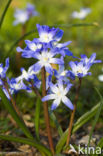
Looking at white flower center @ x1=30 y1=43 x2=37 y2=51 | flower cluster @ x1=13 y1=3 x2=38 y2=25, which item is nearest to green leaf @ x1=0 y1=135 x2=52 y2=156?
white flower center @ x1=30 y1=43 x2=37 y2=51

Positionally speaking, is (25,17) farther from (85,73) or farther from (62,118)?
(85,73)

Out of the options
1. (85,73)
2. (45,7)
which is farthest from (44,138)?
(45,7)

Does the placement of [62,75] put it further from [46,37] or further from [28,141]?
[28,141]

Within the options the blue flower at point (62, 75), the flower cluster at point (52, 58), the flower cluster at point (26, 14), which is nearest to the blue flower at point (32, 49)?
the flower cluster at point (52, 58)

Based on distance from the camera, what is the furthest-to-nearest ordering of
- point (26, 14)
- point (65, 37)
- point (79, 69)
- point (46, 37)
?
point (65, 37) → point (26, 14) → point (79, 69) → point (46, 37)

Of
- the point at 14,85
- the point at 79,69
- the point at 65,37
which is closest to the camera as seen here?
the point at 79,69

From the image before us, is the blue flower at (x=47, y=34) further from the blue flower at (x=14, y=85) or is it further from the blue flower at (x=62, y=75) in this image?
the blue flower at (x=14, y=85)

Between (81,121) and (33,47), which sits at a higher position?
(33,47)

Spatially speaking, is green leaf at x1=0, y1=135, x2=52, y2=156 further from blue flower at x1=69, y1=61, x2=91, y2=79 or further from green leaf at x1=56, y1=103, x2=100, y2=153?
blue flower at x1=69, y1=61, x2=91, y2=79

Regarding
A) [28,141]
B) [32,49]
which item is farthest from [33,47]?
[28,141]
